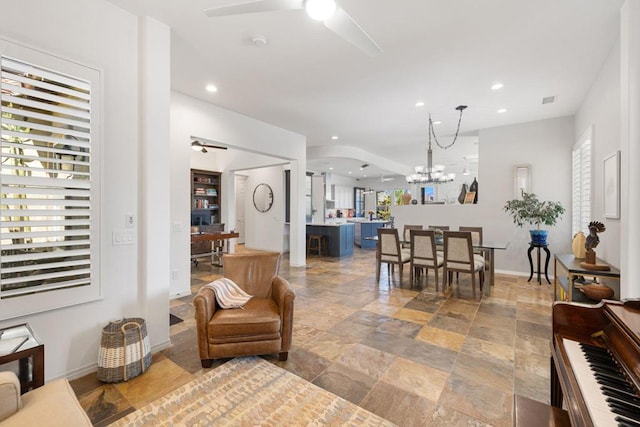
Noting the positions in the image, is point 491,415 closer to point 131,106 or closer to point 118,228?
point 118,228

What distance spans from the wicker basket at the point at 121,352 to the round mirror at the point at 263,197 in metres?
6.00

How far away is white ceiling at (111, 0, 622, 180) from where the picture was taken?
7.85 feet

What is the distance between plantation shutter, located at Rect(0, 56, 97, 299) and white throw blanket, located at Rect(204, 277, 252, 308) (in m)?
0.93

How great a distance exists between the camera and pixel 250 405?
6.06ft

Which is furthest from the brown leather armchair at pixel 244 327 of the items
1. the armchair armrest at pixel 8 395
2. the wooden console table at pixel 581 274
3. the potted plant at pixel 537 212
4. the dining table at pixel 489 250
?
the potted plant at pixel 537 212

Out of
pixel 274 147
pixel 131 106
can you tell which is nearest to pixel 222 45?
pixel 131 106

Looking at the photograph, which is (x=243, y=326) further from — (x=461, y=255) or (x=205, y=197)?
(x=205, y=197)

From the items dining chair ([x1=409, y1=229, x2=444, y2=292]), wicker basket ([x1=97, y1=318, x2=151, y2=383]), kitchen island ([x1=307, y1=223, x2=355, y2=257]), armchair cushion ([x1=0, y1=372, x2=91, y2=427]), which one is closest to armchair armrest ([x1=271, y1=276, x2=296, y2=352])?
wicker basket ([x1=97, y1=318, x2=151, y2=383])

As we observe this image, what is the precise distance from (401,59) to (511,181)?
384 centimetres

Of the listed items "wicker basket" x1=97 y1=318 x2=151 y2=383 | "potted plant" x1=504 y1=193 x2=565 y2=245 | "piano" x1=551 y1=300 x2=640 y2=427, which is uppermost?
"potted plant" x1=504 y1=193 x2=565 y2=245

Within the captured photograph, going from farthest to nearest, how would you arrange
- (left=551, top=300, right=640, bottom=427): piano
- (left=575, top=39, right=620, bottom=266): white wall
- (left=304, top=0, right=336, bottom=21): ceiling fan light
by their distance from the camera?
(left=575, top=39, right=620, bottom=266): white wall → (left=304, top=0, right=336, bottom=21): ceiling fan light → (left=551, top=300, right=640, bottom=427): piano

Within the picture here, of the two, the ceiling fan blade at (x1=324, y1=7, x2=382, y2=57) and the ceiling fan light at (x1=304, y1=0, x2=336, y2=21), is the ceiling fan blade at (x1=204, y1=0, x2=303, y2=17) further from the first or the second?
the ceiling fan blade at (x1=324, y1=7, x2=382, y2=57)

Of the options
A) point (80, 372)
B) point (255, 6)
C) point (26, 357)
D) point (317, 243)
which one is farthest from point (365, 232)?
point (26, 357)

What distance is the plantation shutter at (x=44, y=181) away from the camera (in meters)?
1.86
